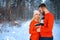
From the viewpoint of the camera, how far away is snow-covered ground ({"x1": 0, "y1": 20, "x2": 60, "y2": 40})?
280 centimetres

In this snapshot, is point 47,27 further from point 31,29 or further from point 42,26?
point 31,29

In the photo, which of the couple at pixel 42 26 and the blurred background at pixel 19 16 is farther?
the blurred background at pixel 19 16

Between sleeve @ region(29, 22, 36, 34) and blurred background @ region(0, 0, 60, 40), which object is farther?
blurred background @ region(0, 0, 60, 40)

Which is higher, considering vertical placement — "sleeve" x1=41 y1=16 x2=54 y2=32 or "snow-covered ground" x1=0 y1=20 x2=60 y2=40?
"sleeve" x1=41 y1=16 x2=54 y2=32

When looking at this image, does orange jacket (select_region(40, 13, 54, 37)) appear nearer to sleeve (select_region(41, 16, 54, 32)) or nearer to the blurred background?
sleeve (select_region(41, 16, 54, 32))

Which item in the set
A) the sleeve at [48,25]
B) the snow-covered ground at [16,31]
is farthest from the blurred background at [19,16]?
the sleeve at [48,25]

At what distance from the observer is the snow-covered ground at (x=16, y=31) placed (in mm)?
2805

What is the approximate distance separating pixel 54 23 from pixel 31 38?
35 cm

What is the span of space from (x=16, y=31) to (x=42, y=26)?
0.35 metres

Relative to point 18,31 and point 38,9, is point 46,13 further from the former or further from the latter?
point 18,31

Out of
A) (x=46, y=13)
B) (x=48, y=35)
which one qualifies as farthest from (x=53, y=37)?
(x=46, y=13)

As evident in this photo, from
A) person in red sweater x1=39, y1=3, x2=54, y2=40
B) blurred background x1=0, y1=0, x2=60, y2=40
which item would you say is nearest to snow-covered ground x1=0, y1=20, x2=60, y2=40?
blurred background x1=0, y1=0, x2=60, y2=40

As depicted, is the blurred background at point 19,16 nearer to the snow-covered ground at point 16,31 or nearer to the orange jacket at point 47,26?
the snow-covered ground at point 16,31

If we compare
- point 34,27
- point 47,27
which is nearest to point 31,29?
point 34,27
